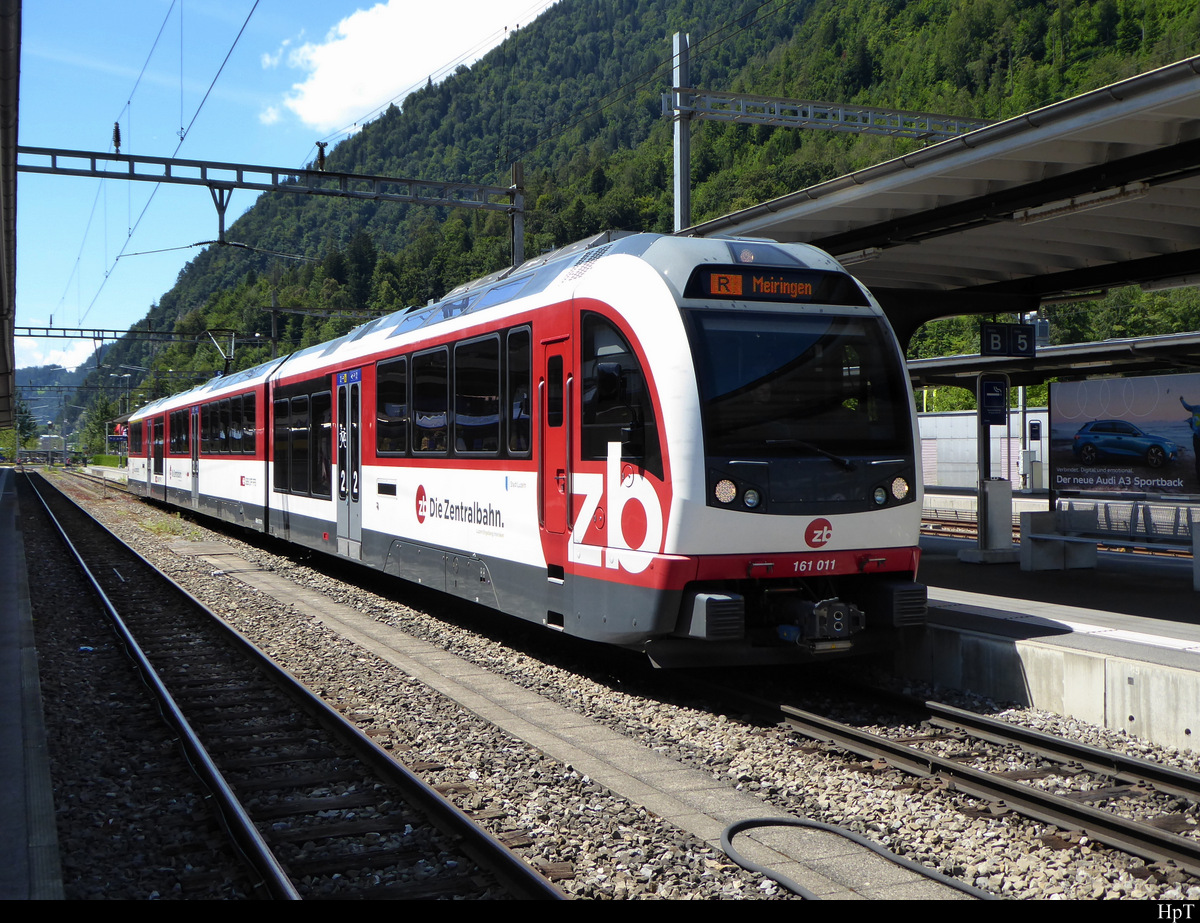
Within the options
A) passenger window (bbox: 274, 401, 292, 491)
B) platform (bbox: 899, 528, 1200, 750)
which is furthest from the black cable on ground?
passenger window (bbox: 274, 401, 292, 491)

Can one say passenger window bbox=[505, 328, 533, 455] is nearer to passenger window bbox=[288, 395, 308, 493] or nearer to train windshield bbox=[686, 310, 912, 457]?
train windshield bbox=[686, 310, 912, 457]

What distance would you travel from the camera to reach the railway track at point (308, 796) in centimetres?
469

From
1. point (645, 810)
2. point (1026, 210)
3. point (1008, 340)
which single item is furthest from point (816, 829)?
point (1008, 340)

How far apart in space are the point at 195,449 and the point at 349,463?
12091 mm

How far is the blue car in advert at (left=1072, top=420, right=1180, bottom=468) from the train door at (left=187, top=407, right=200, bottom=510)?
17.7 meters

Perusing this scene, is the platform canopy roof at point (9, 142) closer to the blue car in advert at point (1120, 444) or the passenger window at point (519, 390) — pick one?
the passenger window at point (519, 390)

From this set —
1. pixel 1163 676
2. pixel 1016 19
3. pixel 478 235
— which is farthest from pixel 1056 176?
pixel 1016 19

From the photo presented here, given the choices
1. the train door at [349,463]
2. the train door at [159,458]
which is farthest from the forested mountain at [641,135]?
the train door at [349,463]

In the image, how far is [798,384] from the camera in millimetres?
7480

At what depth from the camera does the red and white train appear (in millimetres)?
7145

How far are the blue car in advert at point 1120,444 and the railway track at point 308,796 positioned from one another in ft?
29.9

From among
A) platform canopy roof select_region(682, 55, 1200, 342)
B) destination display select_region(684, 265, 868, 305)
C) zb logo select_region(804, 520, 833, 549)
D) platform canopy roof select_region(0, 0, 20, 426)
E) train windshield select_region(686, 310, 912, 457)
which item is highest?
platform canopy roof select_region(0, 0, 20, 426)

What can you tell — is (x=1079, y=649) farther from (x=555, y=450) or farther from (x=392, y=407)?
(x=392, y=407)

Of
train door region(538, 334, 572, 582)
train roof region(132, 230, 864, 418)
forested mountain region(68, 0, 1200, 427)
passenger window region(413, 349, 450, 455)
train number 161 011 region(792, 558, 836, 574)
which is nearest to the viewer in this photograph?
train number 161 011 region(792, 558, 836, 574)
